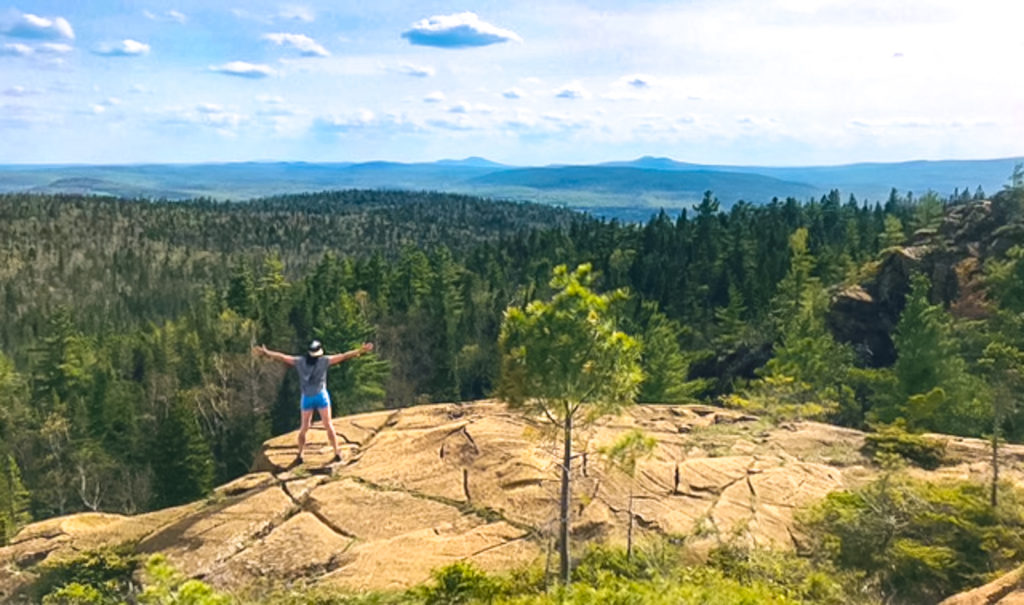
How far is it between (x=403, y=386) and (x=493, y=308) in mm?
13037

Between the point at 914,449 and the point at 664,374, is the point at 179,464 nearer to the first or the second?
the point at 664,374

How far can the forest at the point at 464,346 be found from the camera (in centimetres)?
3306

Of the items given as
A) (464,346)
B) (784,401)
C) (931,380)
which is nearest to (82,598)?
(784,401)

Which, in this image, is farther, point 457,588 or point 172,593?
point 457,588

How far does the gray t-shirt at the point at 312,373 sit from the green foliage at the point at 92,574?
422cm

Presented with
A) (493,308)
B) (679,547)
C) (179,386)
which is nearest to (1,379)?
(179,386)

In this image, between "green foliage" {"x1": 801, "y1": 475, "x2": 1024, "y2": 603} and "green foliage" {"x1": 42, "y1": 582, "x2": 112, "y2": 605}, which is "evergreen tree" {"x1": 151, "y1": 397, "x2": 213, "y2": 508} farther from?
"green foliage" {"x1": 801, "y1": 475, "x2": 1024, "y2": 603}

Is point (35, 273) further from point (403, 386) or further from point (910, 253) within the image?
point (910, 253)

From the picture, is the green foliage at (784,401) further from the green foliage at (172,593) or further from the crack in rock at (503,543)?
the green foliage at (172,593)

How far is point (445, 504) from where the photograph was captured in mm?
14180

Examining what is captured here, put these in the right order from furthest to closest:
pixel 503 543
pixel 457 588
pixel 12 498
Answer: pixel 12 498 → pixel 503 543 → pixel 457 588

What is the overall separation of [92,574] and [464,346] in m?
49.6

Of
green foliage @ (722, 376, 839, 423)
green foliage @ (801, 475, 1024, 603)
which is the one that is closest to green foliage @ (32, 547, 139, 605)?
green foliage @ (801, 475, 1024, 603)

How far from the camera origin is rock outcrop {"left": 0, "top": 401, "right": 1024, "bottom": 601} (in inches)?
496
